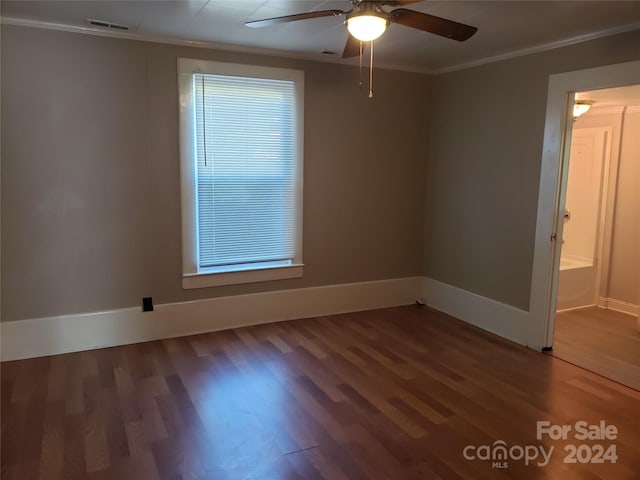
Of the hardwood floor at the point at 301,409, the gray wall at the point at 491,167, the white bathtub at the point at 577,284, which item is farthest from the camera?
the white bathtub at the point at 577,284

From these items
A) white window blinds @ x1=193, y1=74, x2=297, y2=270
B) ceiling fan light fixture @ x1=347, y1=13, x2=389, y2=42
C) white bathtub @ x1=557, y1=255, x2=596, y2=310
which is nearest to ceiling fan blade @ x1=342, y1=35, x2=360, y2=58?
ceiling fan light fixture @ x1=347, y1=13, x2=389, y2=42

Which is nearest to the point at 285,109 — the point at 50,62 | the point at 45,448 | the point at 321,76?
the point at 321,76

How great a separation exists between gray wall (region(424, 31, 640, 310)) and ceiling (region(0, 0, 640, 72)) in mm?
173

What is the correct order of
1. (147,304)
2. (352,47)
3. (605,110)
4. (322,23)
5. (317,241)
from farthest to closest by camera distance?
(605,110) < (317,241) < (147,304) < (322,23) < (352,47)

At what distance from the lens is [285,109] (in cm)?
419

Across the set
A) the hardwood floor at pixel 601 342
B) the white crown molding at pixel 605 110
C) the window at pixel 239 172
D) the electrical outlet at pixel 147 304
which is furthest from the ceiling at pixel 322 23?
the hardwood floor at pixel 601 342

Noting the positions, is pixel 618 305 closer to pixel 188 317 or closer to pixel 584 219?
pixel 584 219

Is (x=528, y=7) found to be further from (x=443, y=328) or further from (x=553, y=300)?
(x=443, y=328)

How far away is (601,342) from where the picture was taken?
4031mm

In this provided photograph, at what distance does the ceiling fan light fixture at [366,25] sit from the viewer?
84.4 inches

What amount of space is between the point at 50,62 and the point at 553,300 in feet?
13.8

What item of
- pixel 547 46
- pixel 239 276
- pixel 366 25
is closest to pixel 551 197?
pixel 547 46

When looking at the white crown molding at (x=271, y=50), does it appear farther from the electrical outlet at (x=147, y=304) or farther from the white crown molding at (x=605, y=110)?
Answer: the electrical outlet at (x=147, y=304)

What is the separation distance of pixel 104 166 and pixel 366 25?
2.39 meters
